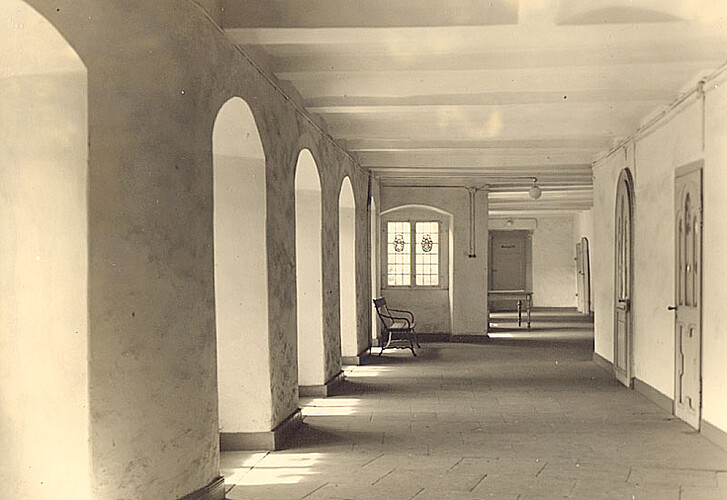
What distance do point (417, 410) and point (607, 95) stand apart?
135 inches

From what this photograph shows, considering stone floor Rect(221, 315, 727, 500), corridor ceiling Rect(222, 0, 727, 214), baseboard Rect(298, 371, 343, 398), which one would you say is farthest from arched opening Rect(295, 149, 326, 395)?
corridor ceiling Rect(222, 0, 727, 214)

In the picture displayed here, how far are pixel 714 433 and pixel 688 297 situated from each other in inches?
51.8

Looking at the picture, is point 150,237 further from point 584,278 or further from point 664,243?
point 584,278

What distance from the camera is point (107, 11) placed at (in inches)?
161

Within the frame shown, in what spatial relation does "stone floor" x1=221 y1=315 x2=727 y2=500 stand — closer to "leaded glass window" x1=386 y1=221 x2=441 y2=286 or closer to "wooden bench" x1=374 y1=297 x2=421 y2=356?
"wooden bench" x1=374 y1=297 x2=421 y2=356

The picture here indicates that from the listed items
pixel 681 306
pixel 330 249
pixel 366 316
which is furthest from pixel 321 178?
pixel 366 316

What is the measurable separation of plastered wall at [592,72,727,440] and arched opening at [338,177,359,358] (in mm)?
3420

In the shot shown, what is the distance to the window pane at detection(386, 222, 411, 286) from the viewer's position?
1692 cm

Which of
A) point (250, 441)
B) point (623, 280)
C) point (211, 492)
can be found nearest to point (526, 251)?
point (623, 280)

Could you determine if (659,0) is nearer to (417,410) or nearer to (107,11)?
(107,11)

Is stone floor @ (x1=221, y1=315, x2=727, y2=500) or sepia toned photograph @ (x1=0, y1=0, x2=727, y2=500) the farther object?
stone floor @ (x1=221, y1=315, x2=727, y2=500)

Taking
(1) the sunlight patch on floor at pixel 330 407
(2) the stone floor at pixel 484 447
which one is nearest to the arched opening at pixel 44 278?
(2) the stone floor at pixel 484 447

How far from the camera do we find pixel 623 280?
35.6 feet

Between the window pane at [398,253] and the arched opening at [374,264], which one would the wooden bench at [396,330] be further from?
the window pane at [398,253]
